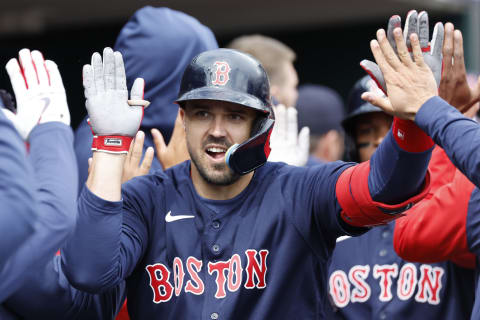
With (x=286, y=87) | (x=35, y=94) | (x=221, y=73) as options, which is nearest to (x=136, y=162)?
(x=221, y=73)

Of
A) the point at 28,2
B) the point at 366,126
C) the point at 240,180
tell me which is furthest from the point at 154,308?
the point at 28,2

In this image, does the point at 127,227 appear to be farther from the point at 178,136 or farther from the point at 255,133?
the point at 178,136

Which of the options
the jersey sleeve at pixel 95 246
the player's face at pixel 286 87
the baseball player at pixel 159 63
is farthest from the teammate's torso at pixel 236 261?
the player's face at pixel 286 87

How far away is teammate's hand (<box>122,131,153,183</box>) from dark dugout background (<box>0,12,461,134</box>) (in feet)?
21.5

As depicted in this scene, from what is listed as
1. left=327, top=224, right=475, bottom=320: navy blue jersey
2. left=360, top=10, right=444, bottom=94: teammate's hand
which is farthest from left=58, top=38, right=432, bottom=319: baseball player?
left=327, top=224, right=475, bottom=320: navy blue jersey

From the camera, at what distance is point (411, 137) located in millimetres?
2512

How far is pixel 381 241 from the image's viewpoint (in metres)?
3.67

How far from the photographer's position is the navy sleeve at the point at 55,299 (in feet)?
8.49

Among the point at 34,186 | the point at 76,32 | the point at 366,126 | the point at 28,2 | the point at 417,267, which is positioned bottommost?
the point at 76,32

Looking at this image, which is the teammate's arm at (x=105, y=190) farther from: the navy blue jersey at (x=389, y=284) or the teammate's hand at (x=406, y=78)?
the navy blue jersey at (x=389, y=284)

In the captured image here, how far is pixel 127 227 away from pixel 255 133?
59 cm

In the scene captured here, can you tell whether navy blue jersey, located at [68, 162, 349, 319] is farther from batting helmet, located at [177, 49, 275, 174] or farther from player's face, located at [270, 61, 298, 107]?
player's face, located at [270, 61, 298, 107]

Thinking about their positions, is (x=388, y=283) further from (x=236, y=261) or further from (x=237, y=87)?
(x=237, y=87)

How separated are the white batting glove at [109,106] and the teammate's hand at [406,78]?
0.84 m
